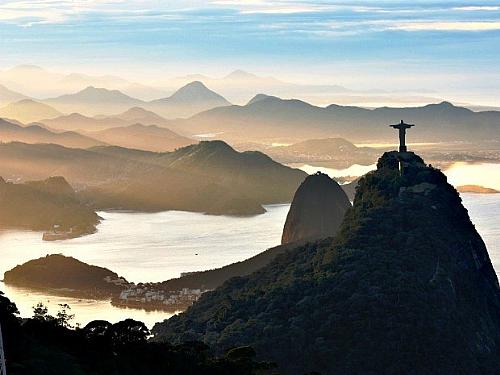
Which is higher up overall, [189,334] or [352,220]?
[352,220]

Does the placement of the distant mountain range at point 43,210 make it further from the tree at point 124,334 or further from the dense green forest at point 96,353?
the tree at point 124,334

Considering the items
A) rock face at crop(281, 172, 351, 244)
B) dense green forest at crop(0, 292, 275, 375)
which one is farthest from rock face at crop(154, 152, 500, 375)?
rock face at crop(281, 172, 351, 244)

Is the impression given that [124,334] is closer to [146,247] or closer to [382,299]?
[382,299]

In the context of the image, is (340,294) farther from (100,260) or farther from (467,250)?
(100,260)

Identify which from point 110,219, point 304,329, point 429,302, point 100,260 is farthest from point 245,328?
point 110,219

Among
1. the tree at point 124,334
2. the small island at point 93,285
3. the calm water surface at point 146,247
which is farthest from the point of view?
the calm water surface at point 146,247

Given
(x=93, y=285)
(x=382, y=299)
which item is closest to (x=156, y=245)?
(x=93, y=285)

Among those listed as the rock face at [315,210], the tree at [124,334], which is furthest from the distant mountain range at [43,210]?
the tree at [124,334]
